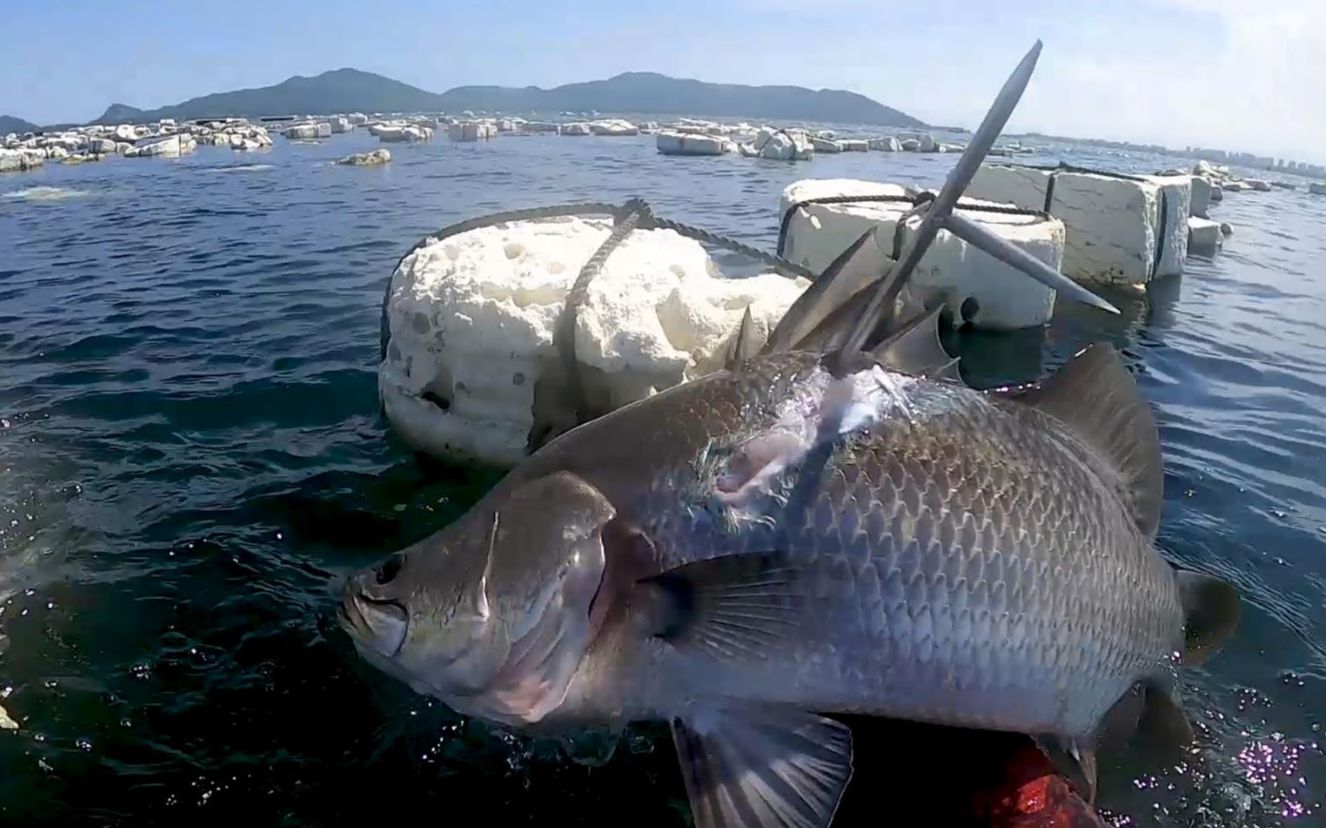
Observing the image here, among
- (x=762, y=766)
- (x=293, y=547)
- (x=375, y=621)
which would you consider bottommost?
(x=293, y=547)

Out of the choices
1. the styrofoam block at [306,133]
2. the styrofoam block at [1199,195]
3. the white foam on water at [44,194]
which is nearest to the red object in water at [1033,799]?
the styrofoam block at [1199,195]

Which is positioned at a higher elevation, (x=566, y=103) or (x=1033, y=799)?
(x=566, y=103)

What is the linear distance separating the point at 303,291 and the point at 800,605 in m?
10.1

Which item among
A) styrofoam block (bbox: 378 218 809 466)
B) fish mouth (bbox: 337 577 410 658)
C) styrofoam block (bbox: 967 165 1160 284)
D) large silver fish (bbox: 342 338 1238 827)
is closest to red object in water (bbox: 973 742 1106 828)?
large silver fish (bbox: 342 338 1238 827)

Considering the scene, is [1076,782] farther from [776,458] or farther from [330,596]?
[330,596]

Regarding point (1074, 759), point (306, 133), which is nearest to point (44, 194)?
point (1074, 759)

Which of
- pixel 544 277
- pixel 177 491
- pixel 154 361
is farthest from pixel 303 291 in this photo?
pixel 544 277

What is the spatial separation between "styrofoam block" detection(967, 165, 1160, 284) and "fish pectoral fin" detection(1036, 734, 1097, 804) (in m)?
10.9

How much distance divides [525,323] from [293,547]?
1835 millimetres

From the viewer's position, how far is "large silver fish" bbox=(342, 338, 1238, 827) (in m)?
2.51

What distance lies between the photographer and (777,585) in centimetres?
251

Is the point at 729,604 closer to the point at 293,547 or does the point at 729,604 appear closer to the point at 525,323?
the point at 525,323

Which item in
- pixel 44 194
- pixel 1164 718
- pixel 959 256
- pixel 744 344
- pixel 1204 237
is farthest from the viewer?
pixel 44 194

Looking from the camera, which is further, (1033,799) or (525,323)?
(525,323)
